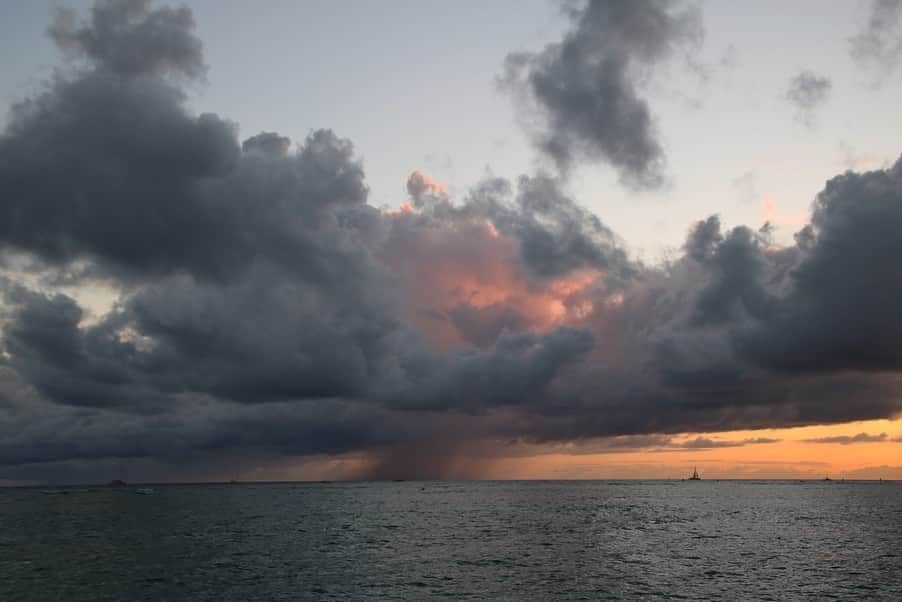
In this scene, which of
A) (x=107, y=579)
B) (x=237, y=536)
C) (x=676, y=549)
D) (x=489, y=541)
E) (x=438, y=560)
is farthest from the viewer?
(x=237, y=536)

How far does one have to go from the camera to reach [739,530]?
Result: 16938cm

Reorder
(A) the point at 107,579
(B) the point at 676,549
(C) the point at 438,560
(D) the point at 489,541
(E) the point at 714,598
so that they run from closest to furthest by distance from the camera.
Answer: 1. (E) the point at 714,598
2. (A) the point at 107,579
3. (C) the point at 438,560
4. (B) the point at 676,549
5. (D) the point at 489,541

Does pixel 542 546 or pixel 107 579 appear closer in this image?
pixel 107 579

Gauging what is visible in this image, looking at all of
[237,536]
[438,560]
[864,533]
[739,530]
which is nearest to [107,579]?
[438,560]

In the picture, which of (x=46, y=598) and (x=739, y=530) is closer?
(x=46, y=598)

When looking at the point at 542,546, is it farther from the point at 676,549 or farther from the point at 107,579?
the point at 107,579

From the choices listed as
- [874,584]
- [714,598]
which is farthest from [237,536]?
[874,584]

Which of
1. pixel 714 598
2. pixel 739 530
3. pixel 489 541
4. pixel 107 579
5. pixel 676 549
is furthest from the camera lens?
pixel 739 530

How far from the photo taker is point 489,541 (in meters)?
140

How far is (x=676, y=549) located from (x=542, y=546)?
78.0 ft

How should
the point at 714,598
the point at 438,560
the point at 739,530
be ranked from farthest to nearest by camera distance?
the point at 739,530, the point at 438,560, the point at 714,598

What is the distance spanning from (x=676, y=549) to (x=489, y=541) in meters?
35.3

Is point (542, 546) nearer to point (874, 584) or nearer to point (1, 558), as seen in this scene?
point (874, 584)

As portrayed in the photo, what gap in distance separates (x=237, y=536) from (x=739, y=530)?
381 ft
